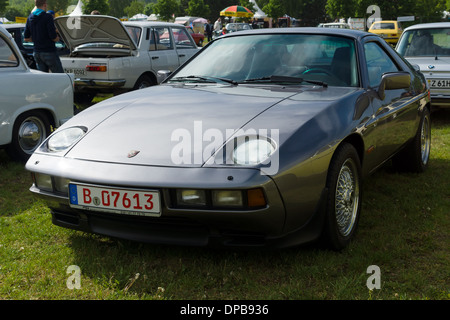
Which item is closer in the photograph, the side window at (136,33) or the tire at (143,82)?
the tire at (143,82)

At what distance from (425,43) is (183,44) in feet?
14.4

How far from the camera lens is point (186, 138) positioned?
2.80 meters

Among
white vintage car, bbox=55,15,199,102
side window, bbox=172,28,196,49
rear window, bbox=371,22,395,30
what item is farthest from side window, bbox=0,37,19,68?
rear window, bbox=371,22,395,30

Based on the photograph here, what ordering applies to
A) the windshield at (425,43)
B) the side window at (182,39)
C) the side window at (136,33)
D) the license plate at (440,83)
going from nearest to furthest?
the license plate at (440,83), the windshield at (425,43), the side window at (136,33), the side window at (182,39)

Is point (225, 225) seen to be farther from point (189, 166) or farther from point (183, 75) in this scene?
point (183, 75)

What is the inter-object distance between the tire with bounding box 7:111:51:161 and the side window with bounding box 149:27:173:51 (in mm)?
3918

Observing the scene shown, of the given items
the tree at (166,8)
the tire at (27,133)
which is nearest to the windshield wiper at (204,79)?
the tire at (27,133)

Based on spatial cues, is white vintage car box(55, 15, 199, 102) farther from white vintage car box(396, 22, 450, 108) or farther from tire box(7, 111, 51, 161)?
white vintage car box(396, 22, 450, 108)

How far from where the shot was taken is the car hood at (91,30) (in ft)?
26.7

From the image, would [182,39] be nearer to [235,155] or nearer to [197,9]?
[235,155]

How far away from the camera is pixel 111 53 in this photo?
8.83 meters

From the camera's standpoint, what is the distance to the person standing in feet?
26.3

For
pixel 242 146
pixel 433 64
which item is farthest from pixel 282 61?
pixel 433 64

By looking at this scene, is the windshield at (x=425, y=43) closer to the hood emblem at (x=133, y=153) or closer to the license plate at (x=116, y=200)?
the hood emblem at (x=133, y=153)
